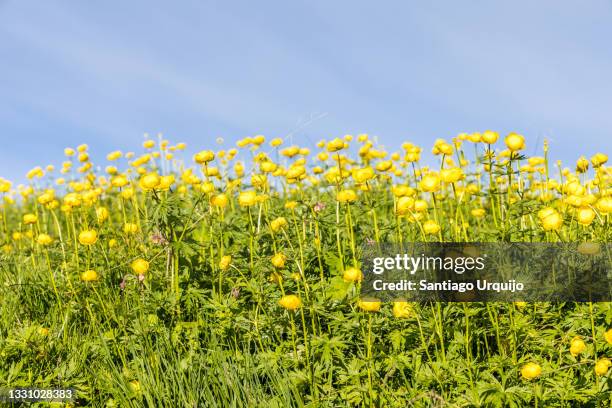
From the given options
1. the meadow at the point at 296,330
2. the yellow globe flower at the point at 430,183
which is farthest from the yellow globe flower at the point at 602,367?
the yellow globe flower at the point at 430,183

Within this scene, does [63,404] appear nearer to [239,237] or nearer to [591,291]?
[239,237]

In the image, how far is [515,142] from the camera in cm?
267

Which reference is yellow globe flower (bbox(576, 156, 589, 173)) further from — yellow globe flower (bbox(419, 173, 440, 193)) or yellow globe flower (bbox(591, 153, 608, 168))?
yellow globe flower (bbox(419, 173, 440, 193))

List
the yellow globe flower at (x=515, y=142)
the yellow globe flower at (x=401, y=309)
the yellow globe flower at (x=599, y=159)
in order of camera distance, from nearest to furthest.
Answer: the yellow globe flower at (x=401, y=309), the yellow globe flower at (x=515, y=142), the yellow globe flower at (x=599, y=159)

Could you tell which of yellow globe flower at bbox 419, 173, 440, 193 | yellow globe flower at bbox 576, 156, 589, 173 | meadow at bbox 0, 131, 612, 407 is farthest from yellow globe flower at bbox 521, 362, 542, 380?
yellow globe flower at bbox 576, 156, 589, 173

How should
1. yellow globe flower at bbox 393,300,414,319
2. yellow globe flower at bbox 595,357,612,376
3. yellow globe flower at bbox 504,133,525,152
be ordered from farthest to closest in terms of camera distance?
yellow globe flower at bbox 504,133,525,152, yellow globe flower at bbox 393,300,414,319, yellow globe flower at bbox 595,357,612,376

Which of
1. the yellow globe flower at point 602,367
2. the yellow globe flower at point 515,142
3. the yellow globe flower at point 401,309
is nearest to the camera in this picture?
the yellow globe flower at point 602,367

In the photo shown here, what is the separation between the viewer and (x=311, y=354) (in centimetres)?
259

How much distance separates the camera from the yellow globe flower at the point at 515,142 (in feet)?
8.73

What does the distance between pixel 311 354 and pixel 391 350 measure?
395 mm

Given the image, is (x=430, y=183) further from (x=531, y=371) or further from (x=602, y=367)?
(x=602, y=367)

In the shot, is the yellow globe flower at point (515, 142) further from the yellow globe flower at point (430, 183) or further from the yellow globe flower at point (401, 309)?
the yellow globe flower at point (401, 309)

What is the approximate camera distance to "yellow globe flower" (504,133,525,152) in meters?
Result: 2.66

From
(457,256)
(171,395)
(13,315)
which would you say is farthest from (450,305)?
(13,315)
